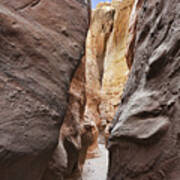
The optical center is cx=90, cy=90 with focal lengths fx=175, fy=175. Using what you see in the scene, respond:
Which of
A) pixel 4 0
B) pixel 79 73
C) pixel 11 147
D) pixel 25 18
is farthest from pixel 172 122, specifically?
pixel 79 73

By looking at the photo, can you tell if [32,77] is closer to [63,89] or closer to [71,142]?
[63,89]

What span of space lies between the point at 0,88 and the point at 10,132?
0.32 metres

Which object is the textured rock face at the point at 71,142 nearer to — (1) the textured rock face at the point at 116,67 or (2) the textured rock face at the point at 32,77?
(2) the textured rock face at the point at 32,77

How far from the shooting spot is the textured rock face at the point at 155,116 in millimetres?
1172

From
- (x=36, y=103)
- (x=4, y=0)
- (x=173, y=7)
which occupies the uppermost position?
(x=173, y=7)

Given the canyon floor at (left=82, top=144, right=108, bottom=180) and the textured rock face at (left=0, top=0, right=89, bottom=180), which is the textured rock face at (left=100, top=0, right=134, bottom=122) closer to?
the canyon floor at (left=82, top=144, right=108, bottom=180)

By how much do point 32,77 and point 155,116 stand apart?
39.9 inches

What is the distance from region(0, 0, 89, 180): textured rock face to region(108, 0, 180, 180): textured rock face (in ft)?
→ 2.10

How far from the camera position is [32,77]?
1.43 metres

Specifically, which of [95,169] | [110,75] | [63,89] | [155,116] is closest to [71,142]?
[63,89]

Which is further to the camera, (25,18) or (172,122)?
(25,18)

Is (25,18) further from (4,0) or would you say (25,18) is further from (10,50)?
(10,50)

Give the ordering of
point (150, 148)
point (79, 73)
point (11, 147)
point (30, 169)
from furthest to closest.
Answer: point (79, 73), point (30, 169), point (150, 148), point (11, 147)

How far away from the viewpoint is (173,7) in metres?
1.46
